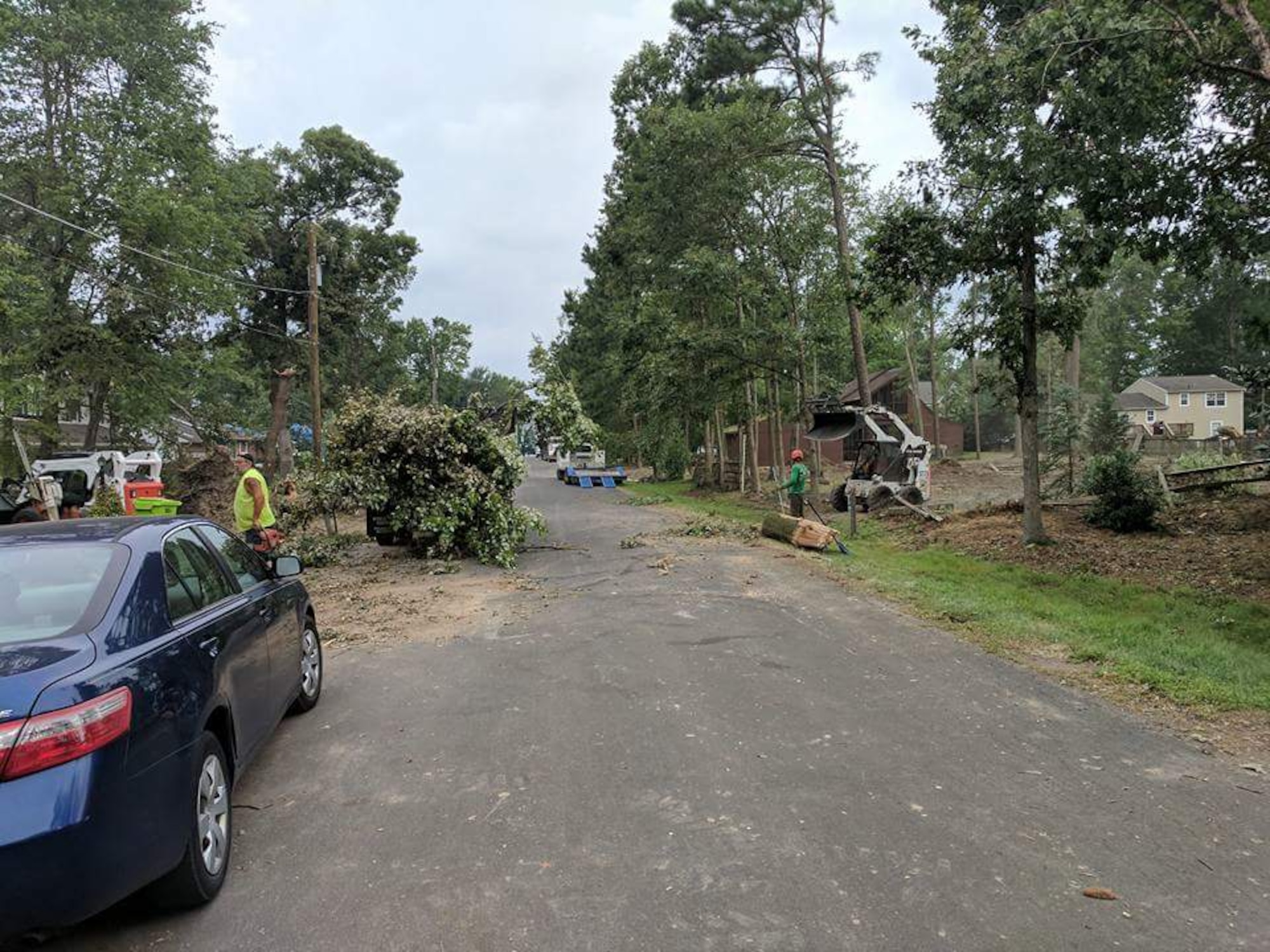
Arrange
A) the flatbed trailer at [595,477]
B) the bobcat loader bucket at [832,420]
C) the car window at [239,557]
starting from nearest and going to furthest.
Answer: the car window at [239,557], the bobcat loader bucket at [832,420], the flatbed trailer at [595,477]

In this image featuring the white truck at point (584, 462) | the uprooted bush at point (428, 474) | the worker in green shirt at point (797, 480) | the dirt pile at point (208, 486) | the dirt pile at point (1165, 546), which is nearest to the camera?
the dirt pile at point (1165, 546)

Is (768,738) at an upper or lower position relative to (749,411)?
lower

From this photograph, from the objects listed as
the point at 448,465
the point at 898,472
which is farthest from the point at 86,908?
the point at 898,472

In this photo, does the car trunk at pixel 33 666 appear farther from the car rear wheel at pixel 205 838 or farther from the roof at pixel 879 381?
the roof at pixel 879 381

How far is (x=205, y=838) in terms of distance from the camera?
10.7ft

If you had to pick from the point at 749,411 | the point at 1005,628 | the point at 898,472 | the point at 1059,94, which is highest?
the point at 1059,94

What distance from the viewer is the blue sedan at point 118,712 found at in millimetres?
2506

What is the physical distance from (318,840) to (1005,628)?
21.7 ft

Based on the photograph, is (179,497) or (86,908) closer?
(86,908)

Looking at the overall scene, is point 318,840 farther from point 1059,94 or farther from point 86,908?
point 1059,94

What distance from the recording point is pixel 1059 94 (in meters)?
8.93

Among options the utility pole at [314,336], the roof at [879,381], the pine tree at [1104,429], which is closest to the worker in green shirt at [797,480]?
the pine tree at [1104,429]

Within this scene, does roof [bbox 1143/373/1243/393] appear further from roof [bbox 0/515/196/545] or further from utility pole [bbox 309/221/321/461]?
roof [bbox 0/515/196/545]

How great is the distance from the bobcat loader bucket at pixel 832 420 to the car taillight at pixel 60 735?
1794 cm
